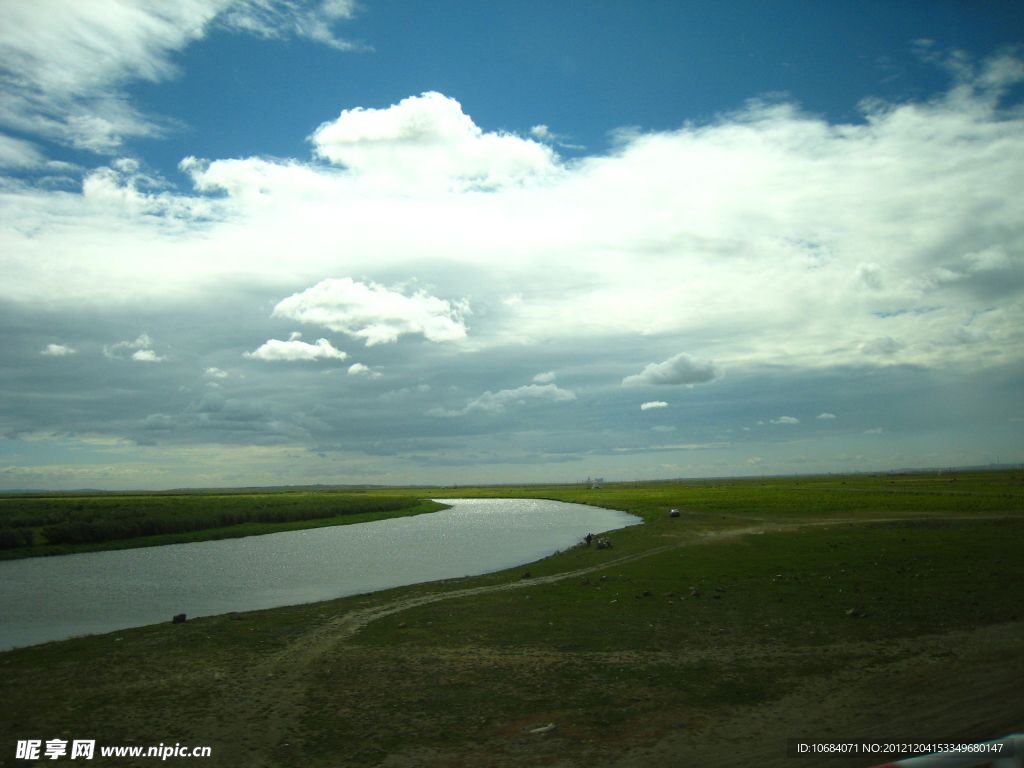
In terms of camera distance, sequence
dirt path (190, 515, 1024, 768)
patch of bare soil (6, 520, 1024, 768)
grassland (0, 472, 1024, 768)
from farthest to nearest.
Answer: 1. grassland (0, 472, 1024, 768)
2. patch of bare soil (6, 520, 1024, 768)
3. dirt path (190, 515, 1024, 768)

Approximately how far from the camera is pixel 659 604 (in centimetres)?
2136

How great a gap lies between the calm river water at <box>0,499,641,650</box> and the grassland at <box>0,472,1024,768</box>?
18.6 feet

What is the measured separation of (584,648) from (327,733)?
734 cm

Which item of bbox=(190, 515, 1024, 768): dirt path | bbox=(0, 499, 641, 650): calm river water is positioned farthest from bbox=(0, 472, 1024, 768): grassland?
bbox=(0, 499, 641, 650): calm river water

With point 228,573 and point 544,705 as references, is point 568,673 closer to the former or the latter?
point 544,705

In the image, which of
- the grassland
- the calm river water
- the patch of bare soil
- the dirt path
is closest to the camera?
the dirt path

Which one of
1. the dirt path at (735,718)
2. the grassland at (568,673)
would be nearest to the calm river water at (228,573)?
the grassland at (568,673)

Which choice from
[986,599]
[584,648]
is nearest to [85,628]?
[584,648]

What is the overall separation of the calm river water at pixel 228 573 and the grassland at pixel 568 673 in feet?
18.6

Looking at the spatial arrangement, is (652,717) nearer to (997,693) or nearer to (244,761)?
(997,693)

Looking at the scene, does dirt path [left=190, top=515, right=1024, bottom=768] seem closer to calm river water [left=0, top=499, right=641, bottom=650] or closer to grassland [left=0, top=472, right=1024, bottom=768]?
grassland [left=0, top=472, right=1024, bottom=768]

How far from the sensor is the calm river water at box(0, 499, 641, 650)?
85.9 feet

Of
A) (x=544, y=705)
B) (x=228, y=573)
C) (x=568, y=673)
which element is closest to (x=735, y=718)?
(x=544, y=705)

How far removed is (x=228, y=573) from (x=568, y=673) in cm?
3185
